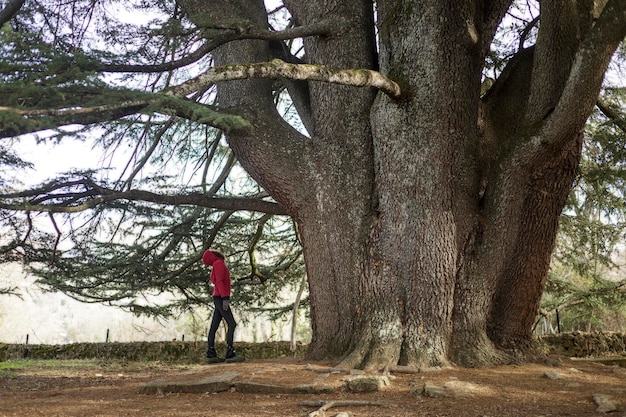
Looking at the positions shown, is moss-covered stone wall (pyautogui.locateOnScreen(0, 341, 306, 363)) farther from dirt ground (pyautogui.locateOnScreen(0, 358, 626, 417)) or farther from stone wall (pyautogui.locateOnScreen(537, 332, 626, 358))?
dirt ground (pyautogui.locateOnScreen(0, 358, 626, 417))

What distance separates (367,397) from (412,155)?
7.91 ft

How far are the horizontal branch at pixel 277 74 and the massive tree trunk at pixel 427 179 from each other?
0.76 meters

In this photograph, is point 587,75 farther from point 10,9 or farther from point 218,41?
point 10,9

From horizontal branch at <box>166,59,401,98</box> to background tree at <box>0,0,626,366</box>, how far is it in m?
0.02

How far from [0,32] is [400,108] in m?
3.46

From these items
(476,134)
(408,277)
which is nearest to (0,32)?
(408,277)

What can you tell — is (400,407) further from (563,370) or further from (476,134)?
(476,134)

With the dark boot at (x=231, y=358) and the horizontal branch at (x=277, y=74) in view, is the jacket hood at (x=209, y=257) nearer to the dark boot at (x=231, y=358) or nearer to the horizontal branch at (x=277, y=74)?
the dark boot at (x=231, y=358)

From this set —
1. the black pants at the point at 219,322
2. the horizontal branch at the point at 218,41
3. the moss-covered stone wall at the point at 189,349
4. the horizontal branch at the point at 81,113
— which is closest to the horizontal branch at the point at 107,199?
the black pants at the point at 219,322

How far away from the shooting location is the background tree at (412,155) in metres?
5.18

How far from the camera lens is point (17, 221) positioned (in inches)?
265

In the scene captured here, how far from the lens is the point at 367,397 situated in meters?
4.14

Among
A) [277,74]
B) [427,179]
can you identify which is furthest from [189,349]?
[277,74]

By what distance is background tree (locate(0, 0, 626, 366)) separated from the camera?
5.18 m
